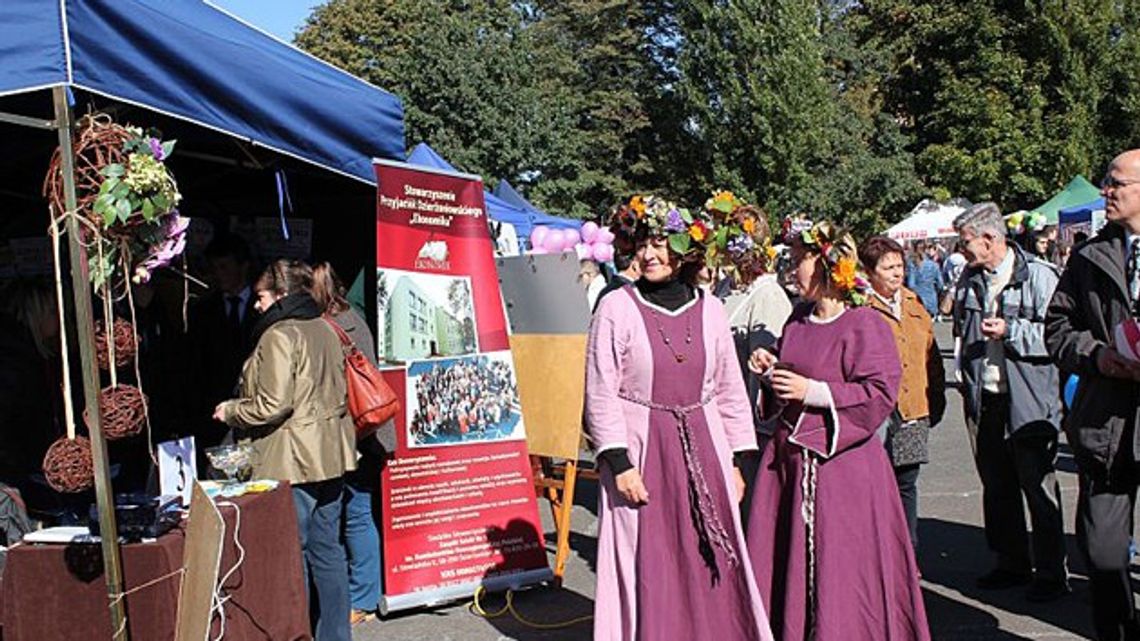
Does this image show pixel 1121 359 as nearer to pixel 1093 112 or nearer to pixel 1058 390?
pixel 1058 390

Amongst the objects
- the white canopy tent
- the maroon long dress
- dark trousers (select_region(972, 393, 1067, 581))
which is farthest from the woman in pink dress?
the white canopy tent

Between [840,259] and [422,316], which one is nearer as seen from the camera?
[840,259]

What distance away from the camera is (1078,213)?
1858 cm

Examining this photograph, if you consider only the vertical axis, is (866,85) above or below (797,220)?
above

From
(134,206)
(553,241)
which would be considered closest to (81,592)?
(134,206)

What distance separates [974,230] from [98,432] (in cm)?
418

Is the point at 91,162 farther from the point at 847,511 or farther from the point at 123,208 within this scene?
the point at 847,511

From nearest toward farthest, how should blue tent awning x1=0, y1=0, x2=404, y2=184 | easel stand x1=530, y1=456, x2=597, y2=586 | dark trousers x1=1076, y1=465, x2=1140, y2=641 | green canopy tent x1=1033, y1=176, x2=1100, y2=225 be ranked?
blue tent awning x1=0, y1=0, x2=404, y2=184
dark trousers x1=1076, y1=465, x2=1140, y2=641
easel stand x1=530, y1=456, x2=597, y2=586
green canopy tent x1=1033, y1=176, x2=1100, y2=225

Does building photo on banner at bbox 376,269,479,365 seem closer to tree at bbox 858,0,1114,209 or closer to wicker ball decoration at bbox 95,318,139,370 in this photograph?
wicker ball decoration at bbox 95,318,139,370

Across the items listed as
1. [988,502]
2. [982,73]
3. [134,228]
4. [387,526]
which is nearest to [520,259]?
[387,526]

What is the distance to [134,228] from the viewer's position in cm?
350

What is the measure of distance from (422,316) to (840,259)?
242 cm

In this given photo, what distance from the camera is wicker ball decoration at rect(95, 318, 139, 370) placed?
144 inches

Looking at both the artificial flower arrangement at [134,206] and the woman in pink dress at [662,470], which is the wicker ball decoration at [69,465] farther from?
the woman in pink dress at [662,470]
